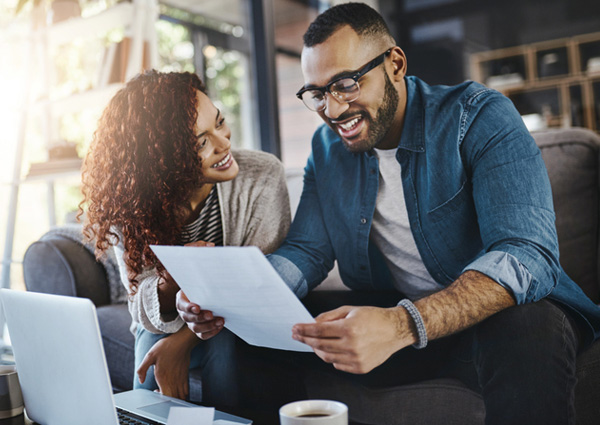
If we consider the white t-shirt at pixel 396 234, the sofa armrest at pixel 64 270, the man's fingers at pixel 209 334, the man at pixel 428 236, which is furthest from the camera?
the sofa armrest at pixel 64 270

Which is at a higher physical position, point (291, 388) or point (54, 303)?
point (54, 303)

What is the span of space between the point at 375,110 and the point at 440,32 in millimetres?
4446

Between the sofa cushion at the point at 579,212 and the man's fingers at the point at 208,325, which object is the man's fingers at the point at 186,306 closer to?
the man's fingers at the point at 208,325

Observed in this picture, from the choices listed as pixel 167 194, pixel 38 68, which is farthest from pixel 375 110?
pixel 38 68

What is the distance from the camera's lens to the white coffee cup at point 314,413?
623 millimetres

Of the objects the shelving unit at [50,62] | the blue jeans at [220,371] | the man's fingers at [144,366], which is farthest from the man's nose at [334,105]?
the shelving unit at [50,62]

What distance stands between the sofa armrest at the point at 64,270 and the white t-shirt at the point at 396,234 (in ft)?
3.11

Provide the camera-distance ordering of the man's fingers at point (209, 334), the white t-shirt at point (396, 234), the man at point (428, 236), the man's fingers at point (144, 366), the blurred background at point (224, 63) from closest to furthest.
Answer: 1. the man at point (428, 236)
2. the man's fingers at point (209, 334)
3. the man's fingers at point (144, 366)
4. the white t-shirt at point (396, 234)
5. the blurred background at point (224, 63)

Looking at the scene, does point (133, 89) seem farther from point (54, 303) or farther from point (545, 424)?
point (545, 424)

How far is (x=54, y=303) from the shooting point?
78 cm

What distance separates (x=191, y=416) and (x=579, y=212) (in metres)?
1.04

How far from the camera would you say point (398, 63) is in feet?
4.17

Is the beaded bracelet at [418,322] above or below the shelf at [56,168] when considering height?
below

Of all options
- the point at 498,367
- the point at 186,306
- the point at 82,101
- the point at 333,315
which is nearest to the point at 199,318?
the point at 186,306
